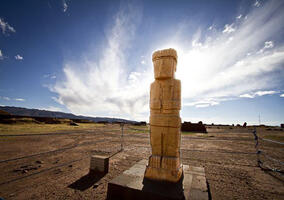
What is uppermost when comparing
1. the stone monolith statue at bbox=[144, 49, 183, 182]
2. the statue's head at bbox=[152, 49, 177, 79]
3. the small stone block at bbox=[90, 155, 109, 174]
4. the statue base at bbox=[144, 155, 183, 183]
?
the statue's head at bbox=[152, 49, 177, 79]

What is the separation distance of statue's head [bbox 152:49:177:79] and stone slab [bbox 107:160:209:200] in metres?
2.24

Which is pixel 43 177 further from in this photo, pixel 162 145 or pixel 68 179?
pixel 162 145

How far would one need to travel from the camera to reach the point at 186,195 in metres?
2.55

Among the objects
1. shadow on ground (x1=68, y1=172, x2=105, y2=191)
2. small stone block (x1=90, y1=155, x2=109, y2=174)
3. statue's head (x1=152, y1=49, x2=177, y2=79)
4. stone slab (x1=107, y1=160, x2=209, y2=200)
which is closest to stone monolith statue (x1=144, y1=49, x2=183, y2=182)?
statue's head (x1=152, y1=49, x2=177, y2=79)

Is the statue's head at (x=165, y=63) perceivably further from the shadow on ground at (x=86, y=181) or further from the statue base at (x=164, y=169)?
the shadow on ground at (x=86, y=181)

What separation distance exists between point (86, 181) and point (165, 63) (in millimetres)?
4014

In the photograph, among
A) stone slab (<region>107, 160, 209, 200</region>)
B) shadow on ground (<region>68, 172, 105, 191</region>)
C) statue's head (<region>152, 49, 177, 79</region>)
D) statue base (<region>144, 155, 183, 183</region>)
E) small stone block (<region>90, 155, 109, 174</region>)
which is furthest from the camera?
small stone block (<region>90, 155, 109, 174</region>)

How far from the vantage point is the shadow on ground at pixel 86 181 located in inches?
149

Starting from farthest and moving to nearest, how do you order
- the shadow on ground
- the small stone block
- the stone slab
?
the small stone block, the shadow on ground, the stone slab

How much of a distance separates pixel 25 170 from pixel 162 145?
4902 mm

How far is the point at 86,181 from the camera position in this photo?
4145 millimetres

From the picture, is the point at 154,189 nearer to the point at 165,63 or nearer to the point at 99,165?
the point at 165,63

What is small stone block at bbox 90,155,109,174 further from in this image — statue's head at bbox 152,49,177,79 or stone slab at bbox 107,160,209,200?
statue's head at bbox 152,49,177,79

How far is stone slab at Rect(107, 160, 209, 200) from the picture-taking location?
8.38ft
